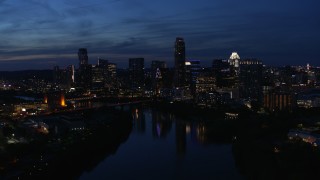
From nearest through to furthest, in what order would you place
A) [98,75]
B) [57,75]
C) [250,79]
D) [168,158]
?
[168,158]
[250,79]
[98,75]
[57,75]

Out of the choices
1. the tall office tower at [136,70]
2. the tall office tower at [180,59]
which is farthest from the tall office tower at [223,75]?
the tall office tower at [136,70]

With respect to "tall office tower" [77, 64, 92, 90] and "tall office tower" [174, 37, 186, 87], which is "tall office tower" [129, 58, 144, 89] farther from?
"tall office tower" [174, 37, 186, 87]

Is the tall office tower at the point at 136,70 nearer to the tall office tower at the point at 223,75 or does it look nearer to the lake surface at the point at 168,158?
the tall office tower at the point at 223,75

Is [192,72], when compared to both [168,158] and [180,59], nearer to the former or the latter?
[180,59]

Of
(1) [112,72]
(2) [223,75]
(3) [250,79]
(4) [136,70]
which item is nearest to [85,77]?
(4) [136,70]

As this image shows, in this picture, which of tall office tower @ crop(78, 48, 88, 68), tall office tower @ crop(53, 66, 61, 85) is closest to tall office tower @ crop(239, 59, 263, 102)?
tall office tower @ crop(78, 48, 88, 68)

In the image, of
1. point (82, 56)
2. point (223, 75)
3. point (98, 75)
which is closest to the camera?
point (223, 75)

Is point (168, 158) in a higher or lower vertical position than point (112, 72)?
lower
